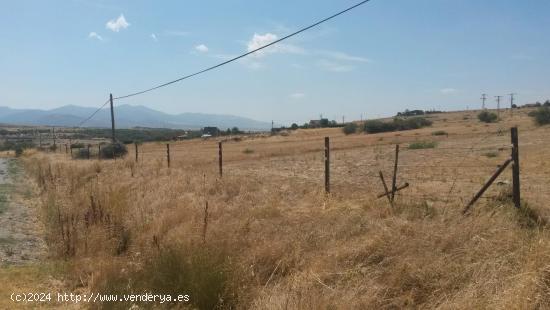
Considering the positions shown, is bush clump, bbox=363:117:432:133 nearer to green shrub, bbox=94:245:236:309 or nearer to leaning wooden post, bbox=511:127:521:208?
leaning wooden post, bbox=511:127:521:208

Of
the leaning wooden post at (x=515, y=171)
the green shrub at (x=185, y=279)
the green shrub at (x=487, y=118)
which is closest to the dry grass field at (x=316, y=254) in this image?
the green shrub at (x=185, y=279)

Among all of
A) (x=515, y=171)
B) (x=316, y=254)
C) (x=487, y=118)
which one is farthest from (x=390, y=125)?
(x=316, y=254)

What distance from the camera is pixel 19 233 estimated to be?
13023 millimetres

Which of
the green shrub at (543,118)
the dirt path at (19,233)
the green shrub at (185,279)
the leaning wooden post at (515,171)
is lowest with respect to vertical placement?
the dirt path at (19,233)

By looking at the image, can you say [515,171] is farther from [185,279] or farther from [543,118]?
[543,118]

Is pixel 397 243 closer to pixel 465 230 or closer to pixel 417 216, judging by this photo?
pixel 465 230

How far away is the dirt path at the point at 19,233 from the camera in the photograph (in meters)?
10.2

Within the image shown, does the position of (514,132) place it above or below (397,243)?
above

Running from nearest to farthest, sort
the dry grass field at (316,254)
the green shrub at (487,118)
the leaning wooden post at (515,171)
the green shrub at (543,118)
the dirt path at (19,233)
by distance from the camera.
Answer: the dry grass field at (316,254), the leaning wooden post at (515,171), the dirt path at (19,233), the green shrub at (543,118), the green shrub at (487,118)

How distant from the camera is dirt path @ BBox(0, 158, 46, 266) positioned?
10.2m

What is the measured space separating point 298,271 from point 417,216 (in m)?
2.73

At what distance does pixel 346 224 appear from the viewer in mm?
7984

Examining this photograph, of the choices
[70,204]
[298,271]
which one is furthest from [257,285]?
[70,204]

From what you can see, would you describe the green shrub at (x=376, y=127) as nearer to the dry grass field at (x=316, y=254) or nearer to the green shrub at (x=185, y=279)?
the dry grass field at (x=316, y=254)
